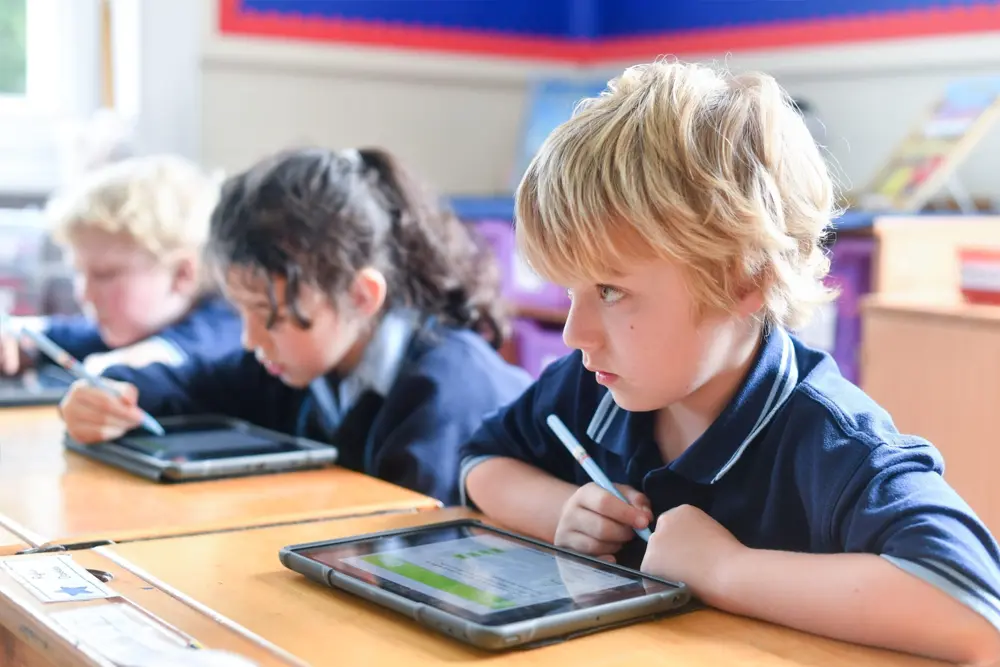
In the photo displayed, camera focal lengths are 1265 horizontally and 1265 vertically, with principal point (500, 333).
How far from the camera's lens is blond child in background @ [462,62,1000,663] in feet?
3.01

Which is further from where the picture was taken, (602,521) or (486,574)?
(602,521)

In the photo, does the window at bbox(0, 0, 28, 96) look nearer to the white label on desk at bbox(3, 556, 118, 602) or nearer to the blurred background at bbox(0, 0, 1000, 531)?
the blurred background at bbox(0, 0, 1000, 531)

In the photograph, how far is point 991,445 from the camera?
6.63ft

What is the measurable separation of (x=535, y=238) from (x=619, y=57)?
2600 mm

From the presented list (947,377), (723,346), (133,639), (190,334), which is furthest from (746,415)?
(190,334)

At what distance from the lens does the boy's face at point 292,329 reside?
1.61 meters

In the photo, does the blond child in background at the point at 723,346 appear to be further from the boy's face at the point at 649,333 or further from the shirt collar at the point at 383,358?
the shirt collar at the point at 383,358

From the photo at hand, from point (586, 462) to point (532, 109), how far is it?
229 centimetres

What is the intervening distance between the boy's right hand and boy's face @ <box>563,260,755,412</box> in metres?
0.75

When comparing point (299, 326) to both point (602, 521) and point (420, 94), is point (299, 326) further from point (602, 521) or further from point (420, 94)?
point (420, 94)

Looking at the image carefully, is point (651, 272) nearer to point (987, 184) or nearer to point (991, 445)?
point (991, 445)

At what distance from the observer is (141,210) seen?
2.13 m

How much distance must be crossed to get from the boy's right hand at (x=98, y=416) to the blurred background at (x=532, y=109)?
114cm

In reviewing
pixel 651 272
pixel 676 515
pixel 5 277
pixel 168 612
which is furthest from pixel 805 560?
pixel 5 277
